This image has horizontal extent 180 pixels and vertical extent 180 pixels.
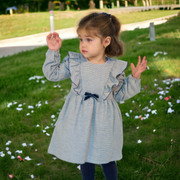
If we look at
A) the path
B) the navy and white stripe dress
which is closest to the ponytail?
the navy and white stripe dress

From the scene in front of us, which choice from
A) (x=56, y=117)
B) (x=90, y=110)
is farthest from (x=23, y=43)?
(x=90, y=110)

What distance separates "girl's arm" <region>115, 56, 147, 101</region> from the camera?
7.17ft

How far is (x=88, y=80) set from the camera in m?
2.15

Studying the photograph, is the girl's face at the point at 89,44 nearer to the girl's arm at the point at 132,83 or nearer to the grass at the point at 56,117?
the girl's arm at the point at 132,83

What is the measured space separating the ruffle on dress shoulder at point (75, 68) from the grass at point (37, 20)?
0.31 m

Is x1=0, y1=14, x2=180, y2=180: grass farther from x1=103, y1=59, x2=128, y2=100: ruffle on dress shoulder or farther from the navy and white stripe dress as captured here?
x1=103, y1=59, x2=128, y2=100: ruffle on dress shoulder

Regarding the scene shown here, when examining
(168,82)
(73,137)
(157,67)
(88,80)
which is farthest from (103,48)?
(157,67)

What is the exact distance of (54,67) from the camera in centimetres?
215

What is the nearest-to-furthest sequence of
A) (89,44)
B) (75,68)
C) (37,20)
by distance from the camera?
(89,44)
(75,68)
(37,20)

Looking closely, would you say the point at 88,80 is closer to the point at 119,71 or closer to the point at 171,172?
the point at 119,71

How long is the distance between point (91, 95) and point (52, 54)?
1.64ft

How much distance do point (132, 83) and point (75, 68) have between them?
1.75ft

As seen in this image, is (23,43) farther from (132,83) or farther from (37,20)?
(132,83)

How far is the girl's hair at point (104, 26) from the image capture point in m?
2.05
